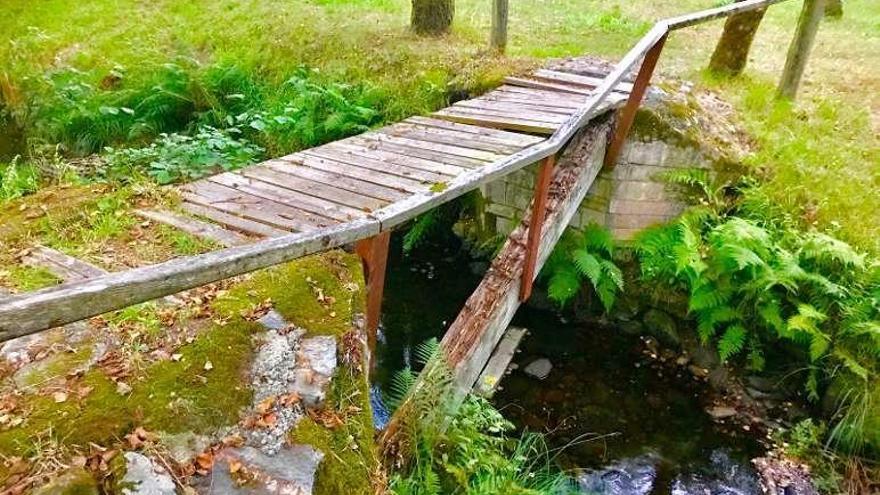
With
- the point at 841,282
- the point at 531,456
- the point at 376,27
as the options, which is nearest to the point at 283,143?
the point at 376,27

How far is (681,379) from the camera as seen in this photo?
6.41 m

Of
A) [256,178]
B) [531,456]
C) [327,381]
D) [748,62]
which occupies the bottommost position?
[531,456]

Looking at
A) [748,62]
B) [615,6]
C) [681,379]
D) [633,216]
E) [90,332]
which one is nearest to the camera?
[90,332]

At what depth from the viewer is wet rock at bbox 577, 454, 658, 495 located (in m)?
5.11

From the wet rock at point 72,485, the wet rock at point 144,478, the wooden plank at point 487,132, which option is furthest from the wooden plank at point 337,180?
the wet rock at point 72,485

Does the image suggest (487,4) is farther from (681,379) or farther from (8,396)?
(8,396)

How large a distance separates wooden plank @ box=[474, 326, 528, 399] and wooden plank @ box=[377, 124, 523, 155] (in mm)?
2019

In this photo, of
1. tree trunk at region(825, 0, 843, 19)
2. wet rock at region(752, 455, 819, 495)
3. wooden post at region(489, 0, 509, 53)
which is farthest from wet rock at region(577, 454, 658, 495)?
tree trunk at region(825, 0, 843, 19)

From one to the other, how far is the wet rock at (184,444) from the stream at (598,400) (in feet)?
9.25

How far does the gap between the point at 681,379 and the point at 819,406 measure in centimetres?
121

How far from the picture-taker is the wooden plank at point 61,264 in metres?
3.23

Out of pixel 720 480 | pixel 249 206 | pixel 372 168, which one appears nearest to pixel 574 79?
pixel 372 168

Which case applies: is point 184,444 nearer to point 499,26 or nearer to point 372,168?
point 372,168

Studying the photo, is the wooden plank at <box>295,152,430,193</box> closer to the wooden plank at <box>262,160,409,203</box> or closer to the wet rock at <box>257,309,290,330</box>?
the wooden plank at <box>262,160,409,203</box>
